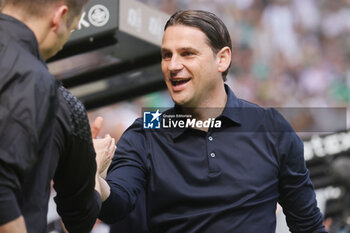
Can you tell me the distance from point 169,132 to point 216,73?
0.95 feet

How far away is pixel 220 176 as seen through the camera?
2.33 metres

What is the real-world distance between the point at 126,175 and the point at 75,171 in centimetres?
59

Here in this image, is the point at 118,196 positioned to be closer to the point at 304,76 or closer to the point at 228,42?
the point at 228,42

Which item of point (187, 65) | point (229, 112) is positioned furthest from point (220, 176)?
A: point (187, 65)

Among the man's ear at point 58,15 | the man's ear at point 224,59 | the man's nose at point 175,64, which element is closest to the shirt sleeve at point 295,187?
the man's ear at point 224,59

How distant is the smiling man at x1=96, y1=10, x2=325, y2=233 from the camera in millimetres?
2287

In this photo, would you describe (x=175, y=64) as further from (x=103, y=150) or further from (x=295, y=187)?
(x=295, y=187)

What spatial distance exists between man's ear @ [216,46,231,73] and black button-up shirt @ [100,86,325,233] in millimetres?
126

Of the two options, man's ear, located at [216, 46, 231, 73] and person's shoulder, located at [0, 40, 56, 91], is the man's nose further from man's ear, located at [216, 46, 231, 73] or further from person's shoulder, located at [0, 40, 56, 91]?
person's shoulder, located at [0, 40, 56, 91]

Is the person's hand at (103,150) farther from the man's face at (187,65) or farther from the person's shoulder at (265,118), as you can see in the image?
the person's shoulder at (265,118)

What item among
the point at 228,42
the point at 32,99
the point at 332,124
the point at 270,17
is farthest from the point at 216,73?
the point at 270,17

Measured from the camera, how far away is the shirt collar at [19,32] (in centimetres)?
151

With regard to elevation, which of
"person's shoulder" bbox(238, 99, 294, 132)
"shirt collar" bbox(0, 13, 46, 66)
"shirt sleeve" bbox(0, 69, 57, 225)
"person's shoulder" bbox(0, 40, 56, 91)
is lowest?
"person's shoulder" bbox(238, 99, 294, 132)

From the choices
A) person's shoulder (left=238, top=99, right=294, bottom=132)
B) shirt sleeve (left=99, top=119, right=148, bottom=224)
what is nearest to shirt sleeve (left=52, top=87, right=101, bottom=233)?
shirt sleeve (left=99, top=119, right=148, bottom=224)
